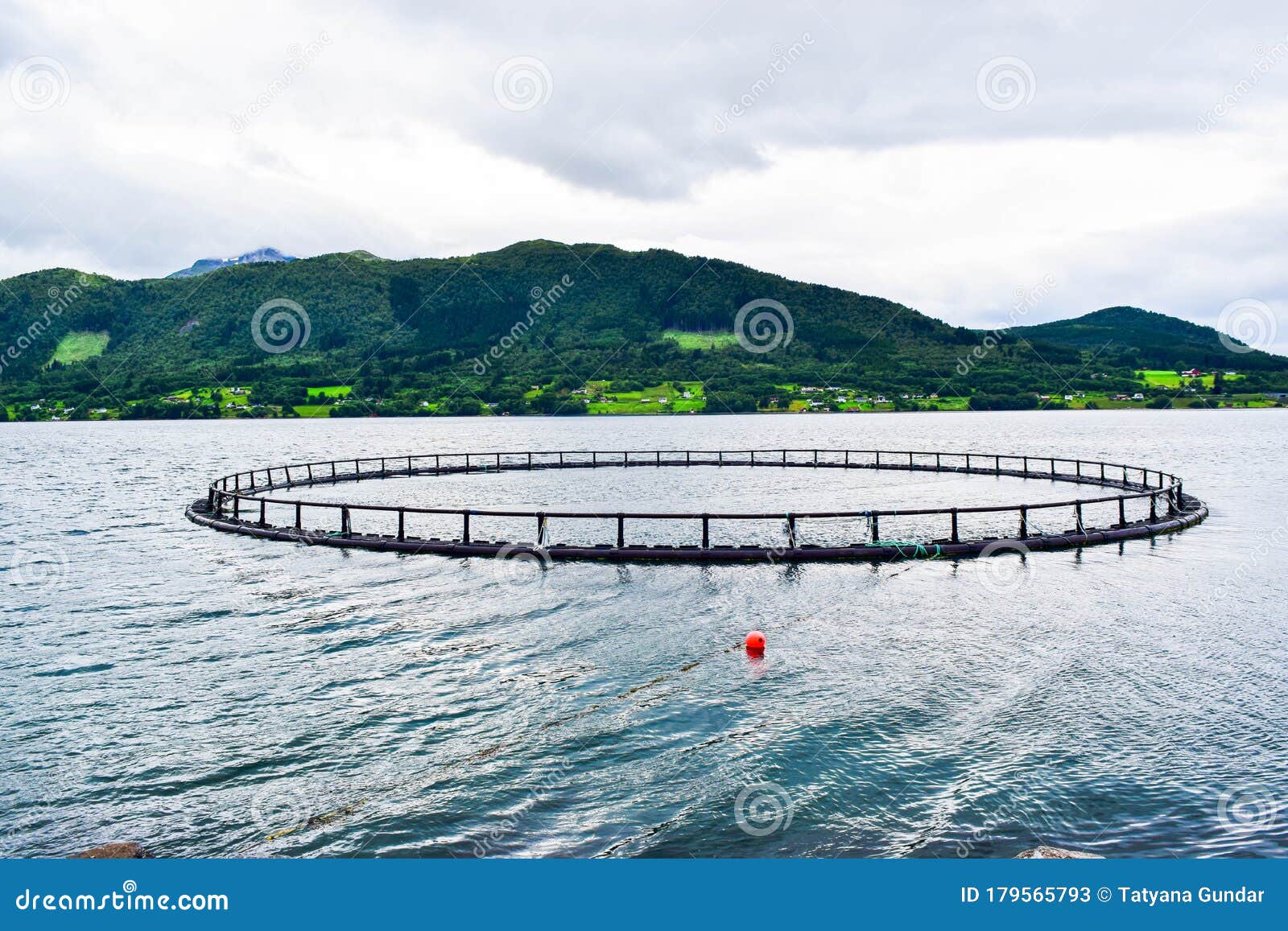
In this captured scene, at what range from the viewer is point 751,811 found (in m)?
10.1

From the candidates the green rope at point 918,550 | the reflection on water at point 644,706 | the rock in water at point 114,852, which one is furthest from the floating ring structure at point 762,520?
the rock in water at point 114,852

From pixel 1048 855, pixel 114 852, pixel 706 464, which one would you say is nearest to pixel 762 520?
pixel 1048 855

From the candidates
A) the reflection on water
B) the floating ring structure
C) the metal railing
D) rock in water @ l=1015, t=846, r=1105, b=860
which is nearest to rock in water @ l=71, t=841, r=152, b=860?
the reflection on water

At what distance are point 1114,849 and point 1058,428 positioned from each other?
595ft

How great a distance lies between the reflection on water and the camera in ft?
32.1

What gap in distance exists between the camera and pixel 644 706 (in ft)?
44.9

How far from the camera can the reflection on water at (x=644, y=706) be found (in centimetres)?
978

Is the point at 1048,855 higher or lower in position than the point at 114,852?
higher

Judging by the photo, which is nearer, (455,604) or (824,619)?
(824,619)

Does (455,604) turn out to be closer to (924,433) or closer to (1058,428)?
(924,433)

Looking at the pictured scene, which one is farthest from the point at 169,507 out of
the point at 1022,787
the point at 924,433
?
the point at 924,433

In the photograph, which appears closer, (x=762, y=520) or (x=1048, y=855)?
(x=1048, y=855)

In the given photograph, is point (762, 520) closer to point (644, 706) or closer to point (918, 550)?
point (918, 550)

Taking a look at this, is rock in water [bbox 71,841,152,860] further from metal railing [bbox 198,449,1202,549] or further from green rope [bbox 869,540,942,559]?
green rope [bbox 869,540,942,559]
